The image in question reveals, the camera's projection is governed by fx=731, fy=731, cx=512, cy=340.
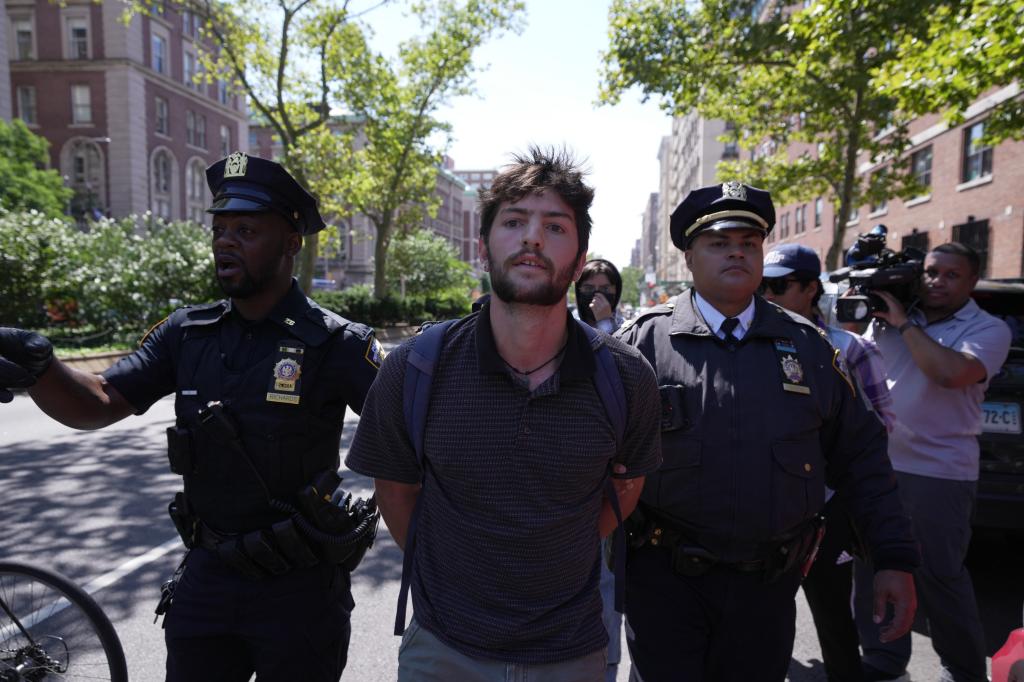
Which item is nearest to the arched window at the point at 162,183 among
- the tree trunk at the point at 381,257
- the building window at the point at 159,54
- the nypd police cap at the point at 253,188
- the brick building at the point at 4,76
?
the building window at the point at 159,54

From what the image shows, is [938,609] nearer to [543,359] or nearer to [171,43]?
[543,359]

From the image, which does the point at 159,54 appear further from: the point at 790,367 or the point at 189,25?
the point at 790,367

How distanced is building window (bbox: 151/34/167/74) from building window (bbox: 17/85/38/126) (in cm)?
722

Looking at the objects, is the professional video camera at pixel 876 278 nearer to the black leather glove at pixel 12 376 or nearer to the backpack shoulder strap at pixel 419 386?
the backpack shoulder strap at pixel 419 386

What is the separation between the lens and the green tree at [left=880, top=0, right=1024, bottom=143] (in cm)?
676

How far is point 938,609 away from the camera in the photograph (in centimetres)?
323

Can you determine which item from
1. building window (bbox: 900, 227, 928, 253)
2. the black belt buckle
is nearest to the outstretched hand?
the black belt buckle

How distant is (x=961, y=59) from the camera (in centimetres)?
722

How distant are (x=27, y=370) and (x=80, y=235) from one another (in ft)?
59.9

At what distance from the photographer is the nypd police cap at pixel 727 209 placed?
2598mm

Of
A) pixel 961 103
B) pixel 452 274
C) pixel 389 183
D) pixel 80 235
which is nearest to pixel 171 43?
pixel 452 274

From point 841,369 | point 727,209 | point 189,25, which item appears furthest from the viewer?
point 189,25

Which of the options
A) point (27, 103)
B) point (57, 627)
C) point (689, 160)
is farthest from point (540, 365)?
point (689, 160)

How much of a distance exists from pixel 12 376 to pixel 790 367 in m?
2.32
